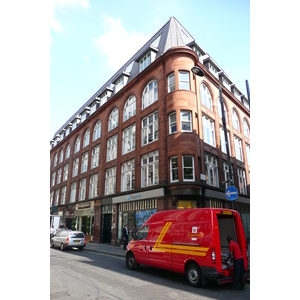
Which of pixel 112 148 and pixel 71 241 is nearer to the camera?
pixel 71 241

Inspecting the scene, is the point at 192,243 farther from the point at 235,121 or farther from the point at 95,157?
the point at 95,157

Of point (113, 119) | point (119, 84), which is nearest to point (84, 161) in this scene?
point (113, 119)

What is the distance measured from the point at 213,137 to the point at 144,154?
257 inches

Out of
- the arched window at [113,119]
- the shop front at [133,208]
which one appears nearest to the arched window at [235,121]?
the arched window at [113,119]

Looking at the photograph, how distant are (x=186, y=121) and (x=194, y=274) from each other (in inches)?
471

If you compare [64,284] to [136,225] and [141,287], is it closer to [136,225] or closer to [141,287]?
[141,287]

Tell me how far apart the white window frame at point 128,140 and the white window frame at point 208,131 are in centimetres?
667

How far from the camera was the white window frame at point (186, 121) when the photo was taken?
17250 mm

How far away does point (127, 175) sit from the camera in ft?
71.5

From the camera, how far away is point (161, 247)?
27.8 feet

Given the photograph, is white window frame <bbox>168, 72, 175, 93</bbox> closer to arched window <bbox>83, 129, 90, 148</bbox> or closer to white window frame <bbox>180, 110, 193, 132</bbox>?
white window frame <bbox>180, 110, 193, 132</bbox>

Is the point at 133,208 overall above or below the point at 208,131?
below

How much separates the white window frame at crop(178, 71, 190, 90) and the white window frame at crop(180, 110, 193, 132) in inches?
83.7

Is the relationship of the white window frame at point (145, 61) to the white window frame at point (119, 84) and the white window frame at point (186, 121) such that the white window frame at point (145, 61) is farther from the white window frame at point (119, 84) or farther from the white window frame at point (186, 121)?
the white window frame at point (186, 121)
